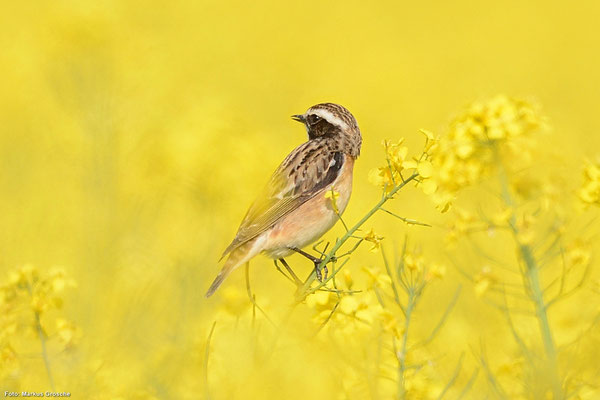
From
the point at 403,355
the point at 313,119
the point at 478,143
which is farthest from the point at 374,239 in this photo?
the point at 313,119

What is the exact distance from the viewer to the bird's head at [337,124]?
6176mm

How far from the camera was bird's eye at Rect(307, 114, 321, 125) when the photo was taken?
6.37 metres

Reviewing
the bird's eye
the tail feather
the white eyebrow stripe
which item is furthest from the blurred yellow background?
the white eyebrow stripe

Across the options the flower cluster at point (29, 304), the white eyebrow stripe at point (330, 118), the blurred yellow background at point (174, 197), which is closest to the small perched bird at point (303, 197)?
the white eyebrow stripe at point (330, 118)

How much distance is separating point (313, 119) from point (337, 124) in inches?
10.3

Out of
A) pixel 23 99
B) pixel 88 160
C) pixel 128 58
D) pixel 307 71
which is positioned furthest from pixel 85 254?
pixel 307 71

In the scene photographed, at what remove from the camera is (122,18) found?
8656 mm

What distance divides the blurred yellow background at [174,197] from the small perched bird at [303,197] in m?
0.29

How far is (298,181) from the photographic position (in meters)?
6.04

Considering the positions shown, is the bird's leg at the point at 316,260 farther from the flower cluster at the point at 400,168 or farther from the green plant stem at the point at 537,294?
the green plant stem at the point at 537,294

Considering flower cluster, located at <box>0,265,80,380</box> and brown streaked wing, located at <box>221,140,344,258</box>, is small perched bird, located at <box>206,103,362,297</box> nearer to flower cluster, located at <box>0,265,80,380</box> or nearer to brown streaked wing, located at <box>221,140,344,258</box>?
brown streaked wing, located at <box>221,140,344,258</box>

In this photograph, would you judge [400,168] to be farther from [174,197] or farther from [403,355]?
[174,197]

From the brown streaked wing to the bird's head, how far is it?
17cm

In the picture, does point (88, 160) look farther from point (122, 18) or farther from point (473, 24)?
point (473, 24)
